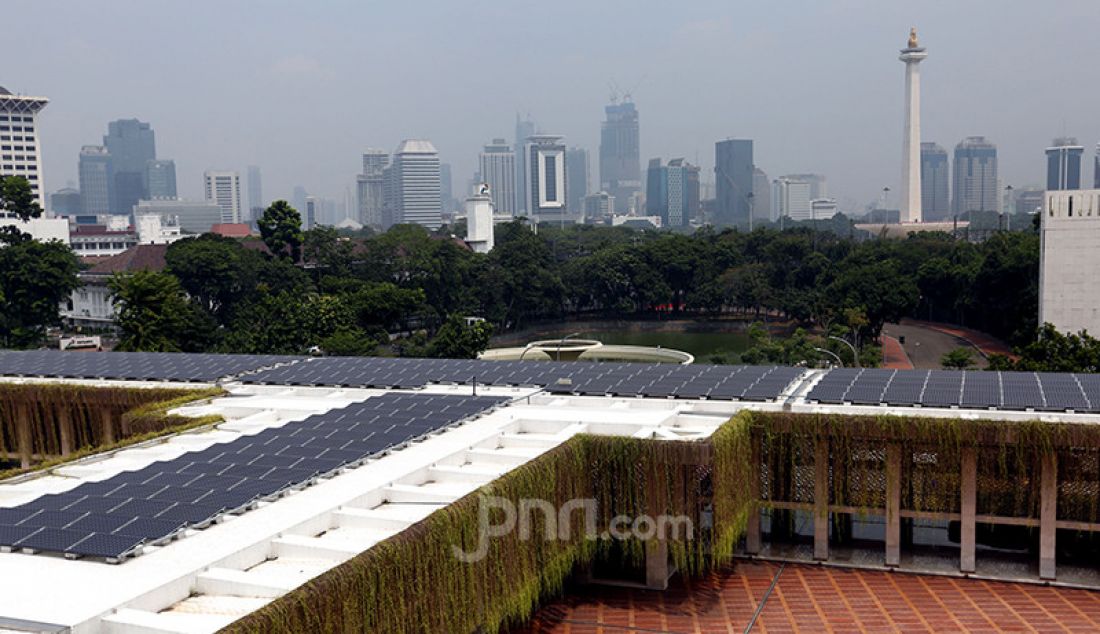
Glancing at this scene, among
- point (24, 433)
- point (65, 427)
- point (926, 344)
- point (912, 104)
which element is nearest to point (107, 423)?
point (65, 427)

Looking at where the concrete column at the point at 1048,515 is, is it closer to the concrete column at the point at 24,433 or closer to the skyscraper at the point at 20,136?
the concrete column at the point at 24,433

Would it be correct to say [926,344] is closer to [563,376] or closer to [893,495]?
[563,376]

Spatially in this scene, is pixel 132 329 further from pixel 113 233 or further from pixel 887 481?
pixel 113 233

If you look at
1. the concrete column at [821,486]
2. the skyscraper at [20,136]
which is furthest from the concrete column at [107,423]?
the skyscraper at [20,136]

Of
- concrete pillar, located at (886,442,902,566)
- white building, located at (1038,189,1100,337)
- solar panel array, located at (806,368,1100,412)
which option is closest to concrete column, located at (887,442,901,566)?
concrete pillar, located at (886,442,902,566)

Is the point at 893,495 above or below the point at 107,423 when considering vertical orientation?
below

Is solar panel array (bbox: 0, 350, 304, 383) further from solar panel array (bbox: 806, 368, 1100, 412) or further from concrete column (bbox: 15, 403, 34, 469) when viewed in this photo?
solar panel array (bbox: 806, 368, 1100, 412)

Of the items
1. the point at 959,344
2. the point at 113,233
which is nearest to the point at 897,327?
the point at 959,344
